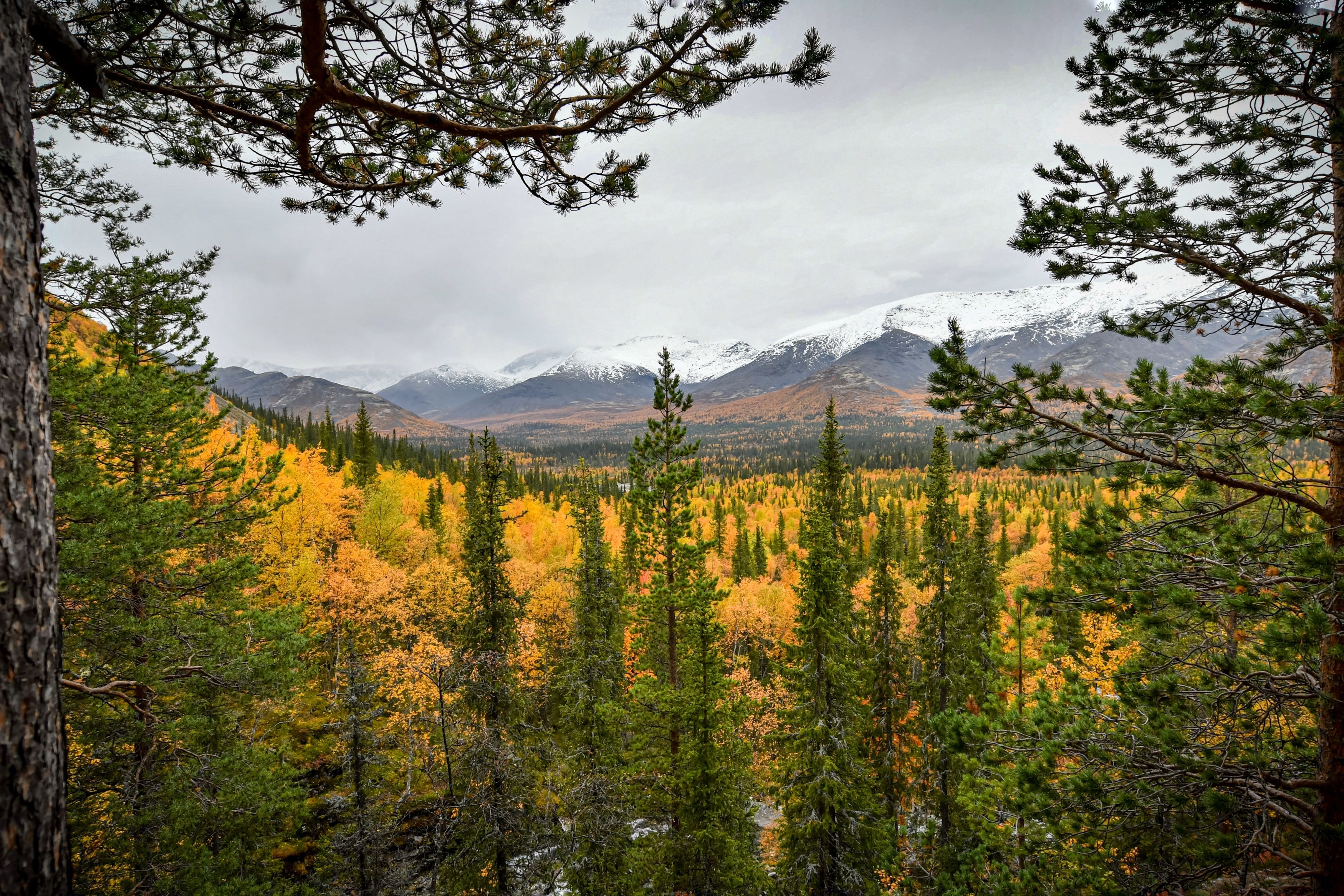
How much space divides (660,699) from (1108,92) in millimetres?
12711

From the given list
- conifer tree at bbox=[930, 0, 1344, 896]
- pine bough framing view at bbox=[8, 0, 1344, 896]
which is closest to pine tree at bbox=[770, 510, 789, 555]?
pine bough framing view at bbox=[8, 0, 1344, 896]

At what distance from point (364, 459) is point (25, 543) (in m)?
43.4

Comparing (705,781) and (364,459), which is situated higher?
(364,459)

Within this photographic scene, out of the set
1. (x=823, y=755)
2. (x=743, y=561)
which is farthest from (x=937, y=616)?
(x=743, y=561)

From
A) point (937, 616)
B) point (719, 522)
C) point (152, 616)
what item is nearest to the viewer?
point (152, 616)

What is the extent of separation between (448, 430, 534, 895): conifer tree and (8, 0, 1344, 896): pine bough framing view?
136mm

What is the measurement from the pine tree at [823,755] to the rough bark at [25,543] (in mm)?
13154

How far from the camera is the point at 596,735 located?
14156 millimetres

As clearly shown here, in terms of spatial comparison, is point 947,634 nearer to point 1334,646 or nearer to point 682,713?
point 682,713

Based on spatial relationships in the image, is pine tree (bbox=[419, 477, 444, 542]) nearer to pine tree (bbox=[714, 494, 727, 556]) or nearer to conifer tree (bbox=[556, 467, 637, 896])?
conifer tree (bbox=[556, 467, 637, 896])

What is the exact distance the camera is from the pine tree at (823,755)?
13.1 metres

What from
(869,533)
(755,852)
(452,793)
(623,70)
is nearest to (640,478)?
(452,793)

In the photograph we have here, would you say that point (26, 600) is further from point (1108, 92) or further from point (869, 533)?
point (869, 533)

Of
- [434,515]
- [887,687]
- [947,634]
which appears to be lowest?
[887,687]
